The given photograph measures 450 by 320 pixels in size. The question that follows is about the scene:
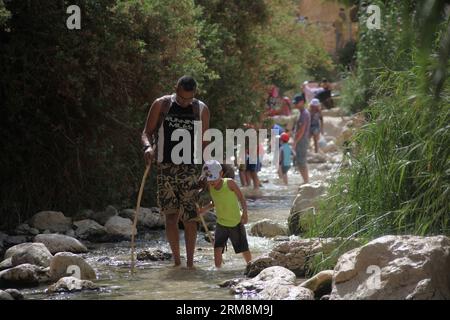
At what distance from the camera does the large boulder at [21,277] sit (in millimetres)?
7445

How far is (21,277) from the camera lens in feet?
24.5

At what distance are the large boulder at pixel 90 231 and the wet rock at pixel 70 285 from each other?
3401 millimetres

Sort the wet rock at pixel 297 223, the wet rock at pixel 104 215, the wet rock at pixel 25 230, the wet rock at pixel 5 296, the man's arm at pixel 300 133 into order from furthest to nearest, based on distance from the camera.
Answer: the man's arm at pixel 300 133
the wet rock at pixel 104 215
the wet rock at pixel 25 230
the wet rock at pixel 297 223
the wet rock at pixel 5 296

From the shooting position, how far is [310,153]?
25797mm

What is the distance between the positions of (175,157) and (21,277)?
176 centimetres

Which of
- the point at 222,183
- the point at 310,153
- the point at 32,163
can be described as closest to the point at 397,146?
the point at 222,183

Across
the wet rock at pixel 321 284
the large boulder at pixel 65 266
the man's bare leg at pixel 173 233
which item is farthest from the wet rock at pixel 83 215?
the wet rock at pixel 321 284

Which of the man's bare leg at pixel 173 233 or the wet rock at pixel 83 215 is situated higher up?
the man's bare leg at pixel 173 233

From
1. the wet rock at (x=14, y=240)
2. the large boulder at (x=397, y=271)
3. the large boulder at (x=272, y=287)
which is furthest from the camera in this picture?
the wet rock at (x=14, y=240)

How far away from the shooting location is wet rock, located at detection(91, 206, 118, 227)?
11477mm

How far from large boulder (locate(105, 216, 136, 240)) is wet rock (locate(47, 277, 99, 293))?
138 inches

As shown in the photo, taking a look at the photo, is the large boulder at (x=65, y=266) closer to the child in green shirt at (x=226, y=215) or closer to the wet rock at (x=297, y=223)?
the child in green shirt at (x=226, y=215)

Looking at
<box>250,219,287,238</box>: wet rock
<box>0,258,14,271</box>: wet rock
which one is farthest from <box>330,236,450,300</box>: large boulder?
<box>250,219,287,238</box>: wet rock

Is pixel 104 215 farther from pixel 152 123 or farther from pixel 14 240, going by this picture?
pixel 152 123
